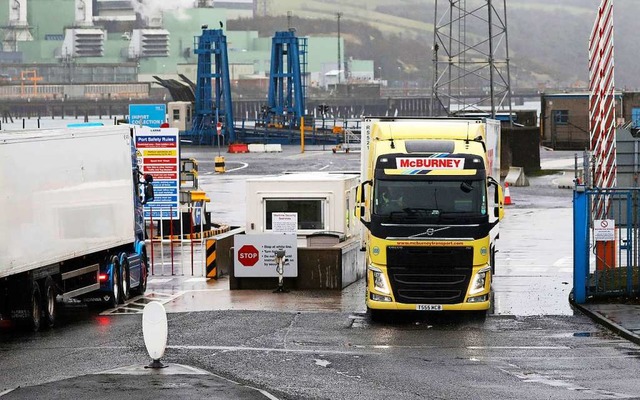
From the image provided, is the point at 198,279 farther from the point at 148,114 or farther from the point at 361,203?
the point at 148,114

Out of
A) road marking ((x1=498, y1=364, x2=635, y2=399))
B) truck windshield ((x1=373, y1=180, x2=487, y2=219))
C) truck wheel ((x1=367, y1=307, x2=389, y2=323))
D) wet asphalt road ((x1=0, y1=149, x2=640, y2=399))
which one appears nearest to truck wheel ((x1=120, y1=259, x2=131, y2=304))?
wet asphalt road ((x1=0, y1=149, x2=640, y2=399))

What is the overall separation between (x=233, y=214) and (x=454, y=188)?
27.8m

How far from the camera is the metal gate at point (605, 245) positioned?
24344mm

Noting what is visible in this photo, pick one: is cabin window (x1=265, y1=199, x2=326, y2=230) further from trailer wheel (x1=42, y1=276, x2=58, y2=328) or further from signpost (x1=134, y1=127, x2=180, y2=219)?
trailer wheel (x1=42, y1=276, x2=58, y2=328)

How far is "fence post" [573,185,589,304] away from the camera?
960 inches

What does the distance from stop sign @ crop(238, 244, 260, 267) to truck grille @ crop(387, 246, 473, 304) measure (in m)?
6.53

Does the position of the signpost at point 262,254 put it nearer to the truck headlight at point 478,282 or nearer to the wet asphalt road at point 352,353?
the wet asphalt road at point 352,353

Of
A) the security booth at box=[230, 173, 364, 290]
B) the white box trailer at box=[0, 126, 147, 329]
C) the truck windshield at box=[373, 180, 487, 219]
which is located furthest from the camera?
the security booth at box=[230, 173, 364, 290]

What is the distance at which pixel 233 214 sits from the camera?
49.9m

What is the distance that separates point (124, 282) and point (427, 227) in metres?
7.58

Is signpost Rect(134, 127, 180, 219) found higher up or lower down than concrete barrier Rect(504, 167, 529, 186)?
higher up

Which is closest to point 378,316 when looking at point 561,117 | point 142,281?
point 142,281

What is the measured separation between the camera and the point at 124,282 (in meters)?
26.9

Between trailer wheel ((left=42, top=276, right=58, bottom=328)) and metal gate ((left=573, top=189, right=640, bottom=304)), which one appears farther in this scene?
metal gate ((left=573, top=189, right=640, bottom=304))
